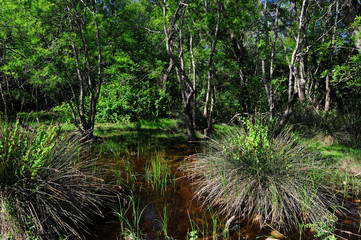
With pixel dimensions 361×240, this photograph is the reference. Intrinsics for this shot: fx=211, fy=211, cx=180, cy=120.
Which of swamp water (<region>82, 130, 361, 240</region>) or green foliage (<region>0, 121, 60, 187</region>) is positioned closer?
green foliage (<region>0, 121, 60, 187</region>)

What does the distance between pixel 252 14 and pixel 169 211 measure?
286 inches

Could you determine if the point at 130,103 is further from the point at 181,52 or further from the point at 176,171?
the point at 176,171

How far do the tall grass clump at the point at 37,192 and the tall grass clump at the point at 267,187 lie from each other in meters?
1.91

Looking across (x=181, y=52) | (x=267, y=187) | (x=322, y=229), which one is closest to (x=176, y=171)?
(x=267, y=187)

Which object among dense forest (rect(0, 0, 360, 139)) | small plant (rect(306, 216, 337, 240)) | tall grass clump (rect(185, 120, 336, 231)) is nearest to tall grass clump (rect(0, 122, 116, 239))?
tall grass clump (rect(185, 120, 336, 231))

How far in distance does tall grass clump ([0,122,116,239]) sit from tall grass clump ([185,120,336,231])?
191 cm

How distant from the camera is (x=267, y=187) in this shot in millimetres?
3094

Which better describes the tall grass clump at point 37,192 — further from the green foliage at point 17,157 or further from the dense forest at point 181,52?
the dense forest at point 181,52

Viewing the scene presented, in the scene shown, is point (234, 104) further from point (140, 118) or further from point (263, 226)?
point (263, 226)

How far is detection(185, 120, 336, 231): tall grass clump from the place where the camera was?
2.82m

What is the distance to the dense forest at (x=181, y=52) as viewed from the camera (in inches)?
247

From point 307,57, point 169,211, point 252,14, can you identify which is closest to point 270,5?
point 252,14

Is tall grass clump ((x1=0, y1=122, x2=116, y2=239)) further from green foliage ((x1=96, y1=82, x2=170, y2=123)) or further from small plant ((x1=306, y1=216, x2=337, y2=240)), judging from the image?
green foliage ((x1=96, y1=82, x2=170, y2=123))

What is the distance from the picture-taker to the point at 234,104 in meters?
10.6
